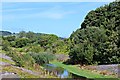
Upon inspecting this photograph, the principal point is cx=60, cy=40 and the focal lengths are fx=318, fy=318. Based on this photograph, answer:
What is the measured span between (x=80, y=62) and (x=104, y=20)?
7989mm

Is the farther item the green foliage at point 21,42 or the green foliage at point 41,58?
the green foliage at point 21,42

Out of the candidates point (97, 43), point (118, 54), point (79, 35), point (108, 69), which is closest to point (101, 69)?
point (108, 69)

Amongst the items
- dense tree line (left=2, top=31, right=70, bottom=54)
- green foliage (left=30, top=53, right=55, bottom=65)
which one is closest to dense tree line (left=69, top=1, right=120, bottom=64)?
green foliage (left=30, top=53, right=55, bottom=65)

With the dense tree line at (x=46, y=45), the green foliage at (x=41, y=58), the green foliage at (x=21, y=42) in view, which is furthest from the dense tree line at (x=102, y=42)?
the green foliage at (x=21, y=42)

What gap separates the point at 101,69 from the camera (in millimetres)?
34125

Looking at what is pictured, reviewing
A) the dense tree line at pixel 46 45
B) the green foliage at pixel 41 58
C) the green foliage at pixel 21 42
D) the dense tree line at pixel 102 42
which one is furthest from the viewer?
the green foliage at pixel 21 42

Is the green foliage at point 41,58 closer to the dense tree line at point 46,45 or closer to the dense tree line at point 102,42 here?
the dense tree line at point 102,42

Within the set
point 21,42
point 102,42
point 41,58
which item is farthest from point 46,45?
point 102,42

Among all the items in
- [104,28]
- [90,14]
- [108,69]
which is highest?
[90,14]

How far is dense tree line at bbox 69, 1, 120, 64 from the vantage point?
40281 mm

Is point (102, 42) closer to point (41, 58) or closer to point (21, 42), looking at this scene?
point (41, 58)

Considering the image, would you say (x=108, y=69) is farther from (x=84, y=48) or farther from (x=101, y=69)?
(x=84, y=48)

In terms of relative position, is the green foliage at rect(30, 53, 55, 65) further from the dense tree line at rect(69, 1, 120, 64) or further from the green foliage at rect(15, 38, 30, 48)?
the green foliage at rect(15, 38, 30, 48)

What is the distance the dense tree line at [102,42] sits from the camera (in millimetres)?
40281
